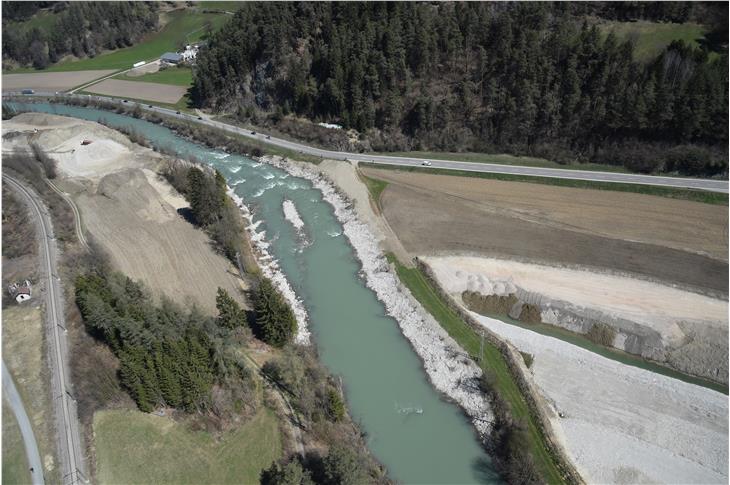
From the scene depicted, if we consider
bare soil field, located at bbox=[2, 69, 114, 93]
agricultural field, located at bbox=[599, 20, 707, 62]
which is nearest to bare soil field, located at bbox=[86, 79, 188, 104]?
bare soil field, located at bbox=[2, 69, 114, 93]

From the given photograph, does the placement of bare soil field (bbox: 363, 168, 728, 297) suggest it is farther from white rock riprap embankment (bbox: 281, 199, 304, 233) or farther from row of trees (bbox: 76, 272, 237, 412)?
row of trees (bbox: 76, 272, 237, 412)

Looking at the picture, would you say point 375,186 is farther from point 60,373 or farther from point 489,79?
point 60,373

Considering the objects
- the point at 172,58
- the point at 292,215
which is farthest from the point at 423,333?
the point at 172,58

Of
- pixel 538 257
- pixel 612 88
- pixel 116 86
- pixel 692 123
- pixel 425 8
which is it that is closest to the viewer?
pixel 538 257

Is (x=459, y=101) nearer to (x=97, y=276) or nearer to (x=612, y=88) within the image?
(x=612, y=88)

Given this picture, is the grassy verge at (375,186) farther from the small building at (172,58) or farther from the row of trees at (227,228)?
the small building at (172,58)

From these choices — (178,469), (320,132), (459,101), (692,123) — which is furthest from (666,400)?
(320,132)
